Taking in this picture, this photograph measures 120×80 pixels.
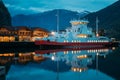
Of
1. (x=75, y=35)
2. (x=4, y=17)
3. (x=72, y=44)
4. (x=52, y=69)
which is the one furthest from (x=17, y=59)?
(x=4, y=17)

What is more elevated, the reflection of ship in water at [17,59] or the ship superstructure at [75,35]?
the ship superstructure at [75,35]

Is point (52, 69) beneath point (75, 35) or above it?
beneath

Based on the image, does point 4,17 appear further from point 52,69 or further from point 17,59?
point 52,69

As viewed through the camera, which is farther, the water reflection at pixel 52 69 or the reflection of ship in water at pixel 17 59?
the reflection of ship in water at pixel 17 59

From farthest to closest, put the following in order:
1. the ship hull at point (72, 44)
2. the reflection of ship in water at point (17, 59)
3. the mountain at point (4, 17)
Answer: the mountain at point (4, 17)
the ship hull at point (72, 44)
the reflection of ship in water at point (17, 59)

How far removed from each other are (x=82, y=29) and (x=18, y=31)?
55.7ft

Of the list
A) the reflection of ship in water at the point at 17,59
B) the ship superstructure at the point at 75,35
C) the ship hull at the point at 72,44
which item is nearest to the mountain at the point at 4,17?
the ship superstructure at the point at 75,35

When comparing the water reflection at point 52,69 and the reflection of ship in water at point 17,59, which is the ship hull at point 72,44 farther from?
the water reflection at point 52,69

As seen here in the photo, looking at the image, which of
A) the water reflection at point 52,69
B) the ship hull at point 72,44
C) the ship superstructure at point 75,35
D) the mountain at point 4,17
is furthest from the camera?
the mountain at point 4,17

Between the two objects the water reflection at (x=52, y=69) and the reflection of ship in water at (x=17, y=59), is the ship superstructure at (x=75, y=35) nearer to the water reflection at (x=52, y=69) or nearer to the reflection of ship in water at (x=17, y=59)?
the reflection of ship in water at (x=17, y=59)

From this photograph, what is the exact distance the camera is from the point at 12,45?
64438 millimetres

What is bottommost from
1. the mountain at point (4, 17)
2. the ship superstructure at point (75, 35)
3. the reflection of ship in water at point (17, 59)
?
the reflection of ship in water at point (17, 59)

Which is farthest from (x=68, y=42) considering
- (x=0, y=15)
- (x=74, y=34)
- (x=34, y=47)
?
(x=0, y=15)

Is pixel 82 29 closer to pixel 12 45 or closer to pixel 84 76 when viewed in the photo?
pixel 12 45
